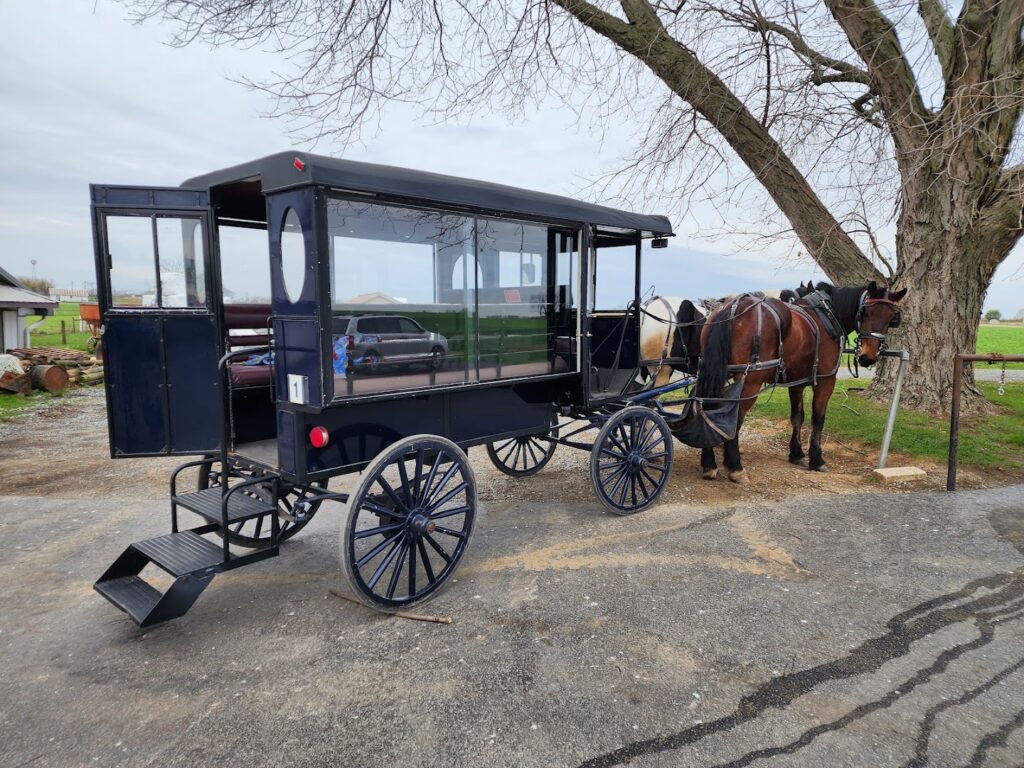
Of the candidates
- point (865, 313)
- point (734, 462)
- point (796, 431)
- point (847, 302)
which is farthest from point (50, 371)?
point (865, 313)

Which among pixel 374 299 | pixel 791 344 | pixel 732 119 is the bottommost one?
pixel 791 344

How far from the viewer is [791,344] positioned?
662cm

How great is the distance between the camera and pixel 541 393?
16.0 feet

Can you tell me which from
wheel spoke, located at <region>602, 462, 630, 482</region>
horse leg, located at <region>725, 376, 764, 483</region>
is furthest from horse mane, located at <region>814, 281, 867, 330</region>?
wheel spoke, located at <region>602, 462, 630, 482</region>

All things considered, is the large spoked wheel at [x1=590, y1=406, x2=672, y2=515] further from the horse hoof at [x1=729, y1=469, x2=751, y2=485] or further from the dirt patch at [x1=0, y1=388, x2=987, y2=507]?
the horse hoof at [x1=729, y1=469, x2=751, y2=485]

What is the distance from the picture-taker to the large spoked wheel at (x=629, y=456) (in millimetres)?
5136

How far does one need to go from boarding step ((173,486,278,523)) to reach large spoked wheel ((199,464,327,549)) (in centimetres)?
5

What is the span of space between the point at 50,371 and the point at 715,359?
543 inches

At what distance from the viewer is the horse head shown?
7043 mm

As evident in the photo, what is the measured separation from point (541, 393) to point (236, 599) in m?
2.58

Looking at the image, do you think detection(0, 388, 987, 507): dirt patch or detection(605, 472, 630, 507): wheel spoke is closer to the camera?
detection(605, 472, 630, 507): wheel spoke

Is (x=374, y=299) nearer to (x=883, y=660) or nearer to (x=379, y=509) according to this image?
(x=379, y=509)

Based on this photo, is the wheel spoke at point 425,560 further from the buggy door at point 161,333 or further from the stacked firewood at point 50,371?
the stacked firewood at point 50,371

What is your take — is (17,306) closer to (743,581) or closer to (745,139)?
(745,139)
